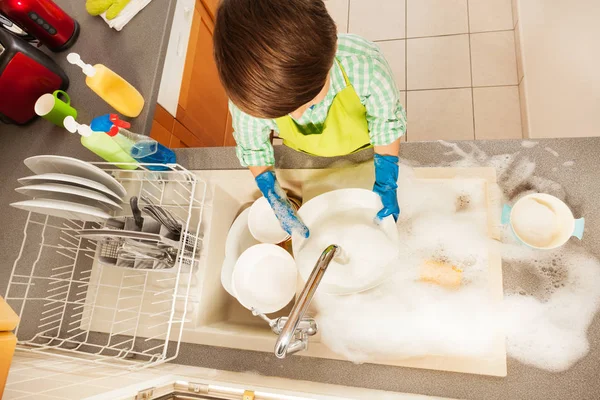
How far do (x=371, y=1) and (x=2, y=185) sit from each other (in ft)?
7.34

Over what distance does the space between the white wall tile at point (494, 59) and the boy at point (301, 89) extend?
4.69 ft

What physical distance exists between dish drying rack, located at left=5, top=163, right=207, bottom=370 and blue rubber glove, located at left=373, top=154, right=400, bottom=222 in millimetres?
502

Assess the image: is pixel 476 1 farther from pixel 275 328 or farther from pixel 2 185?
pixel 2 185

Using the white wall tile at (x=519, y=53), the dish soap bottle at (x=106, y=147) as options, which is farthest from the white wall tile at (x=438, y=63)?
the dish soap bottle at (x=106, y=147)

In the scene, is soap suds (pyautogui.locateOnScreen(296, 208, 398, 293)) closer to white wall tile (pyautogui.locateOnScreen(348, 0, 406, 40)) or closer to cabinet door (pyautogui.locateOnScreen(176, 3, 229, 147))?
cabinet door (pyautogui.locateOnScreen(176, 3, 229, 147))

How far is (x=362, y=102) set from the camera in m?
0.95

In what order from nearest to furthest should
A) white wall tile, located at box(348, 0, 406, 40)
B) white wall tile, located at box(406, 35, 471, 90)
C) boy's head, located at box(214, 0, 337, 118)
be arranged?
boy's head, located at box(214, 0, 337, 118)
white wall tile, located at box(406, 35, 471, 90)
white wall tile, located at box(348, 0, 406, 40)

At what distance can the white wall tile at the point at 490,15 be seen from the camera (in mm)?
2125

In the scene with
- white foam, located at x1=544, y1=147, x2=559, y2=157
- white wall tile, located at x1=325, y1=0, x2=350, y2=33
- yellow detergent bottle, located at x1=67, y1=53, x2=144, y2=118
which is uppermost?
white wall tile, located at x1=325, y1=0, x2=350, y2=33

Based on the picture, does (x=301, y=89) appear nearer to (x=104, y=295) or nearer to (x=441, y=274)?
(x=441, y=274)

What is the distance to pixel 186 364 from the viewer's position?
41.0 inches

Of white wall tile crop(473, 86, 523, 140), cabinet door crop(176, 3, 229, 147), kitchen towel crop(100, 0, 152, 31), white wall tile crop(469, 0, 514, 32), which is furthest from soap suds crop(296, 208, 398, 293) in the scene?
white wall tile crop(469, 0, 514, 32)

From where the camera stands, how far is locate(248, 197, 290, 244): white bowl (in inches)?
46.3

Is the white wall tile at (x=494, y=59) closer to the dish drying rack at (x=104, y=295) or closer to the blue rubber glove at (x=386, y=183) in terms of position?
the blue rubber glove at (x=386, y=183)
